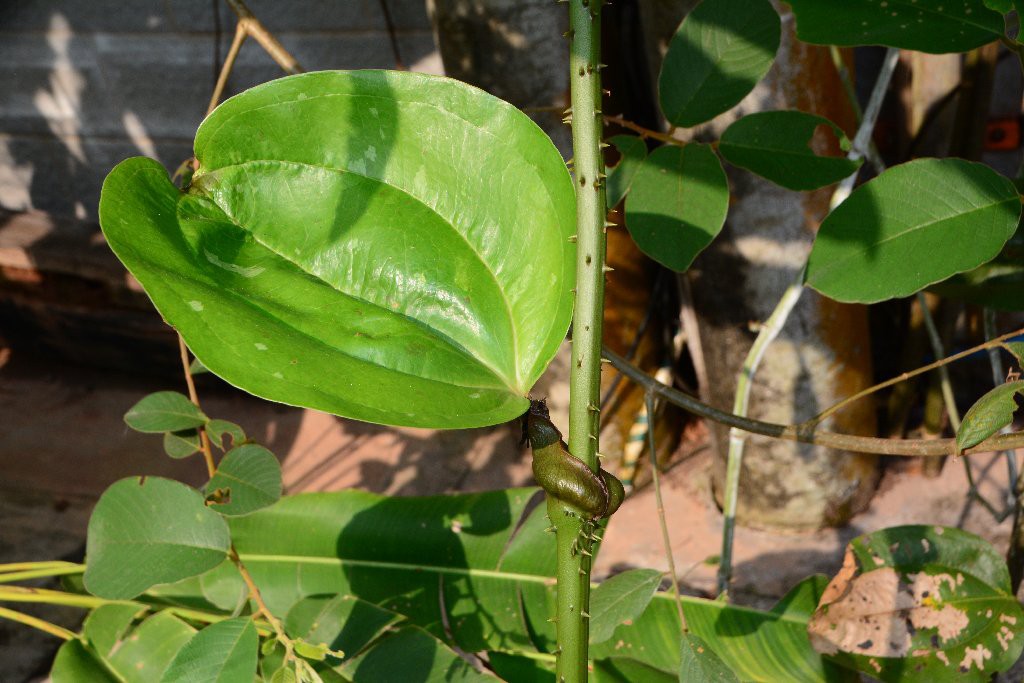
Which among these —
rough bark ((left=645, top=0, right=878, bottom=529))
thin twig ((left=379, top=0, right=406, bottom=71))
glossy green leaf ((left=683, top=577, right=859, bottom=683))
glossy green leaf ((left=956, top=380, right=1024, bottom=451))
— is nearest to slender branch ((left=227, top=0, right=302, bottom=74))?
glossy green leaf ((left=956, top=380, right=1024, bottom=451))

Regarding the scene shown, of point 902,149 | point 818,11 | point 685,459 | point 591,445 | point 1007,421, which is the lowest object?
point 591,445

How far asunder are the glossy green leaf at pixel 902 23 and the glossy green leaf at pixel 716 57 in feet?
0.33

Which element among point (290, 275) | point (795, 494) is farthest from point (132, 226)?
point (795, 494)

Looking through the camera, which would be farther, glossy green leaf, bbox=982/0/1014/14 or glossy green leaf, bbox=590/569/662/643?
glossy green leaf, bbox=590/569/662/643

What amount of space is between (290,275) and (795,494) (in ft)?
5.27

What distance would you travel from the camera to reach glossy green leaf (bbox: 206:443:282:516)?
0.65 metres

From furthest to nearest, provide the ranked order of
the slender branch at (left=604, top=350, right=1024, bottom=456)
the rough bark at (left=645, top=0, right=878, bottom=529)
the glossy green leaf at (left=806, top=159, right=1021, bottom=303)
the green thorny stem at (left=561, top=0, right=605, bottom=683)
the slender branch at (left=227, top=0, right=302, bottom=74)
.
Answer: the rough bark at (left=645, top=0, right=878, bottom=529), the slender branch at (left=227, top=0, right=302, bottom=74), the glossy green leaf at (left=806, top=159, right=1021, bottom=303), the slender branch at (left=604, top=350, right=1024, bottom=456), the green thorny stem at (left=561, top=0, right=605, bottom=683)

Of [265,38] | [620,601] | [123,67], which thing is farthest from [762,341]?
[123,67]

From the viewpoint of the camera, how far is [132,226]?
31cm

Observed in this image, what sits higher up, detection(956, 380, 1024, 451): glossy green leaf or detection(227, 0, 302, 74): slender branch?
detection(227, 0, 302, 74): slender branch

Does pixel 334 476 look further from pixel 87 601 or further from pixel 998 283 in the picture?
pixel 998 283

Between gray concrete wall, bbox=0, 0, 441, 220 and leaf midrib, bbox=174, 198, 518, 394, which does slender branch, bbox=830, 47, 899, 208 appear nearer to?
leaf midrib, bbox=174, 198, 518, 394

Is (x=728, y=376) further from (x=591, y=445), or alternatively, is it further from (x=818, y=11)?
(x=591, y=445)

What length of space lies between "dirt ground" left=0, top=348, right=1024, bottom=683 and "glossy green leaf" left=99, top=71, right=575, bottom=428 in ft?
4.62
